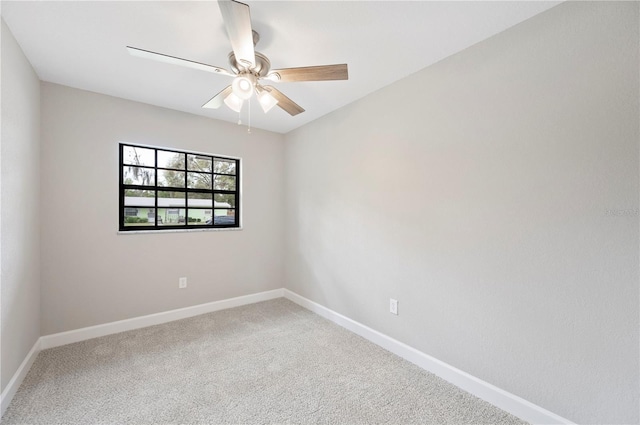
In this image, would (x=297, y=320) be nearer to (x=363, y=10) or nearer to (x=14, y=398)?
(x=14, y=398)

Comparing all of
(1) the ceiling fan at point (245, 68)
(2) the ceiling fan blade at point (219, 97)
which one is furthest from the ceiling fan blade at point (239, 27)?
(2) the ceiling fan blade at point (219, 97)

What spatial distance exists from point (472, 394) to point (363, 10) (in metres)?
2.57

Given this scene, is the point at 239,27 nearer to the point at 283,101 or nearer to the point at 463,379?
the point at 283,101

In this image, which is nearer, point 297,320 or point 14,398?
point 14,398

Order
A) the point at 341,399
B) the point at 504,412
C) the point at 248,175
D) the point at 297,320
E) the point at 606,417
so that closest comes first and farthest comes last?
1. the point at 606,417
2. the point at 504,412
3. the point at 341,399
4. the point at 297,320
5. the point at 248,175

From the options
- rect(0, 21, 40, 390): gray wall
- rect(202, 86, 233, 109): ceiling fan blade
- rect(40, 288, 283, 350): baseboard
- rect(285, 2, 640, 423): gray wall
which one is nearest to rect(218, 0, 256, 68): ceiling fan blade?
rect(202, 86, 233, 109): ceiling fan blade

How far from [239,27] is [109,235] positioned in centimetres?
247

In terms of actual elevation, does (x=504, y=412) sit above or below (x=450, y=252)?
below

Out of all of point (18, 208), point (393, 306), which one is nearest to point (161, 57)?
point (18, 208)

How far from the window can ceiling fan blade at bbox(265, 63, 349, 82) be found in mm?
1964

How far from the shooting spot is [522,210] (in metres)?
1.63

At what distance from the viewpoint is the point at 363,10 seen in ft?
5.10

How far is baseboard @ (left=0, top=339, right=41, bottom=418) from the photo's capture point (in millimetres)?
1633

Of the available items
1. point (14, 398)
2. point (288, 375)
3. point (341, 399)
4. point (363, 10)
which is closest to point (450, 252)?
point (341, 399)
